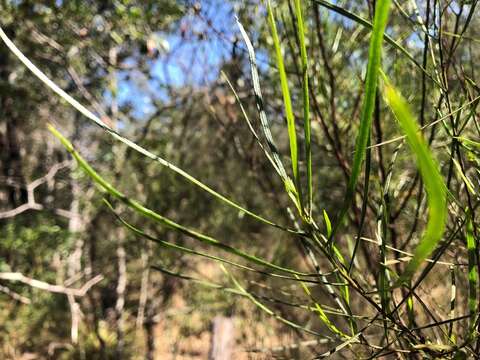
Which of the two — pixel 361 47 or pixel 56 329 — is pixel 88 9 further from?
pixel 56 329

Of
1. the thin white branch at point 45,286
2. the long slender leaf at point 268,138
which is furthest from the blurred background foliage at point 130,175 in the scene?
the long slender leaf at point 268,138

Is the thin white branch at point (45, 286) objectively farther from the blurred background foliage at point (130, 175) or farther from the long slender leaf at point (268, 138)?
the long slender leaf at point (268, 138)

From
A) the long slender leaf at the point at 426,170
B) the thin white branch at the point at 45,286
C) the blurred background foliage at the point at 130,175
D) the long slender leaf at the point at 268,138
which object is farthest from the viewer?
the thin white branch at the point at 45,286

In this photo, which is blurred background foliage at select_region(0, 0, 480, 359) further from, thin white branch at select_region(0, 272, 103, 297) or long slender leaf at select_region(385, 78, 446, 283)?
long slender leaf at select_region(385, 78, 446, 283)

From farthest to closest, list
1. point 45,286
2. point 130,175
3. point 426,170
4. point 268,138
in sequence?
point 130,175 < point 45,286 < point 268,138 < point 426,170

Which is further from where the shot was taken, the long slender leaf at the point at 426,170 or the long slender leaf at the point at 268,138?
the long slender leaf at the point at 268,138

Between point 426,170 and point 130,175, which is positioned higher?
point 130,175

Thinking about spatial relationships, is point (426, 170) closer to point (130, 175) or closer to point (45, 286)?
point (45, 286)

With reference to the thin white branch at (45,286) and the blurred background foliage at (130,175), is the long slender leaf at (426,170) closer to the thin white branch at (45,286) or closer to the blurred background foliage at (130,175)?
the blurred background foliage at (130,175)

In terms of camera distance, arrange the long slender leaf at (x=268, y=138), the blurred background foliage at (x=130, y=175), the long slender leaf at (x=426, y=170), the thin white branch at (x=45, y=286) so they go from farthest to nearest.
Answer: the thin white branch at (x=45, y=286) → the blurred background foliage at (x=130, y=175) → the long slender leaf at (x=268, y=138) → the long slender leaf at (x=426, y=170)

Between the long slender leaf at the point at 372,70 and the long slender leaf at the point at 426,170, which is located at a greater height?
the long slender leaf at the point at 372,70

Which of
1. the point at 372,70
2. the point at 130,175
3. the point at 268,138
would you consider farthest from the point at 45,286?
the point at 372,70

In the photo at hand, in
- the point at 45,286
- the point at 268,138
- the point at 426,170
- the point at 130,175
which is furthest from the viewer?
the point at 130,175
